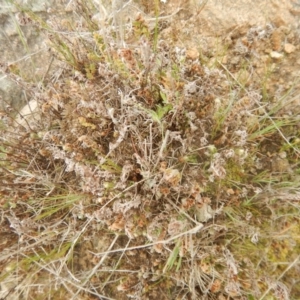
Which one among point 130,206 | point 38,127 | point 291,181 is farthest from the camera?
point 38,127

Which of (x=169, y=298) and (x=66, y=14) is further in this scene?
(x=66, y=14)

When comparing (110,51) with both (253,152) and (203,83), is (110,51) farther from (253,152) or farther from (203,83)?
(253,152)

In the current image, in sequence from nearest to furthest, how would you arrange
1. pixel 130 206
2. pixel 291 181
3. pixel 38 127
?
pixel 130 206
pixel 291 181
pixel 38 127

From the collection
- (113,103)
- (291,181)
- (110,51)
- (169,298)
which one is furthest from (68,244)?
(291,181)

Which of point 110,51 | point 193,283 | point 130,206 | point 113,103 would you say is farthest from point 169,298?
point 110,51

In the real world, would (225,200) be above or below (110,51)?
below

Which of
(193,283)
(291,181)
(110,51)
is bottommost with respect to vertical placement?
(193,283)
